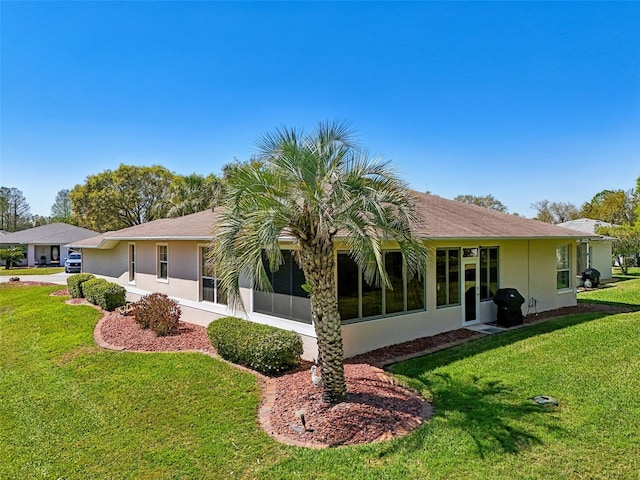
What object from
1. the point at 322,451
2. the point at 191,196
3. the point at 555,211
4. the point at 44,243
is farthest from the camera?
the point at 555,211

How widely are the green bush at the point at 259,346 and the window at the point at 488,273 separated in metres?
7.13

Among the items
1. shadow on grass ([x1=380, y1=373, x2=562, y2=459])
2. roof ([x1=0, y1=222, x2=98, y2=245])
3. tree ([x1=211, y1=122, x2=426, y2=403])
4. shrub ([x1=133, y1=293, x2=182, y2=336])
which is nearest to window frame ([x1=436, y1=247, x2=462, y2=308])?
shadow on grass ([x1=380, y1=373, x2=562, y2=459])

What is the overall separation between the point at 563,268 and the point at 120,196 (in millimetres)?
41807

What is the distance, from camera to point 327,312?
6.15 meters

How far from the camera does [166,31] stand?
11258mm

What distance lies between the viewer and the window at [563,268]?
15062 millimetres

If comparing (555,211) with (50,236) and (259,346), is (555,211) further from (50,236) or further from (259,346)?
(50,236)

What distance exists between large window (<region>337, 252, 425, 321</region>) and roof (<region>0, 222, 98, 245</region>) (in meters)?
45.2

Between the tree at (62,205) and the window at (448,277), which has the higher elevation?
the tree at (62,205)

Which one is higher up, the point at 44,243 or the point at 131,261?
the point at 44,243

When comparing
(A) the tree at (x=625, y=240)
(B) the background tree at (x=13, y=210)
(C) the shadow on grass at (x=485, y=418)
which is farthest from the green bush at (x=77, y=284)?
(B) the background tree at (x=13, y=210)

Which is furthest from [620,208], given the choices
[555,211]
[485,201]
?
[485,201]

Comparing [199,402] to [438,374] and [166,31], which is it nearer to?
[438,374]

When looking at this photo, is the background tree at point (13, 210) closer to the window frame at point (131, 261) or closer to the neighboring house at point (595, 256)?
the window frame at point (131, 261)
